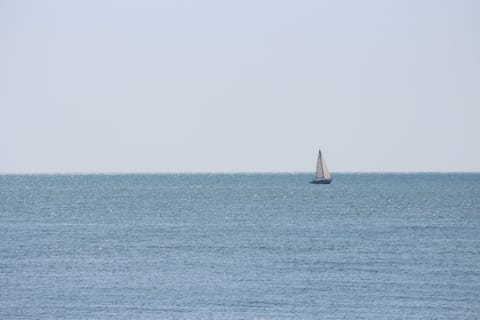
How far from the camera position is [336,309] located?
51719 mm

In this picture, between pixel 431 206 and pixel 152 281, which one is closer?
pixel 152 281

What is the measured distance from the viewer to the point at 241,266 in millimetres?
68000

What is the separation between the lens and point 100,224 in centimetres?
11025

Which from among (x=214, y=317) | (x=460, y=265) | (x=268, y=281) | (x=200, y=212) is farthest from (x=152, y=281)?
(x=200, y=212)

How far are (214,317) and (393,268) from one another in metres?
21.5

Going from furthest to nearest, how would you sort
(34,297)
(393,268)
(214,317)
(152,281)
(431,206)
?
(431,206) → (393,268) → (152,281) → (34,297) → (214,317)

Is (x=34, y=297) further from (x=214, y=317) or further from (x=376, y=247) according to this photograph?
(x=376, y=247)

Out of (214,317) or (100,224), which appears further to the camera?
(100,224)

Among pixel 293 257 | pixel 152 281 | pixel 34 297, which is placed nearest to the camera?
pixel 34 297

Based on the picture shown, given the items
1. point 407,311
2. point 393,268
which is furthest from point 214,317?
point 393,268

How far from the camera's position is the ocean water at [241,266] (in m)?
51.9

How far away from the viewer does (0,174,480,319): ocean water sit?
170 feet

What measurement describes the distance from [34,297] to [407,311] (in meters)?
20.5

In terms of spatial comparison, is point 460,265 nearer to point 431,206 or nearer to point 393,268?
point 393,268
